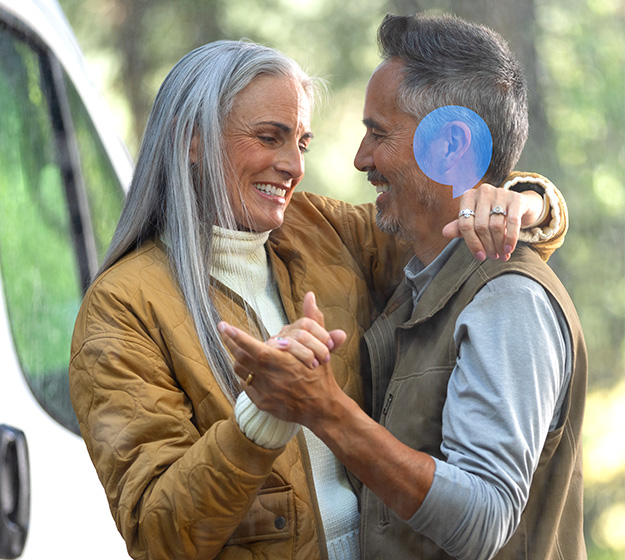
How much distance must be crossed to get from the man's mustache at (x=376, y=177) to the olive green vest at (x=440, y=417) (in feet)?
0.58

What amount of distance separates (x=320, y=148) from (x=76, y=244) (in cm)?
61

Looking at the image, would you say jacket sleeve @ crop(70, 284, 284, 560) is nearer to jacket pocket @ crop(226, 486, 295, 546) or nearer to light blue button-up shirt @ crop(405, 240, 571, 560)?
jacket pocket @ crop(226, 486, 295, 546)

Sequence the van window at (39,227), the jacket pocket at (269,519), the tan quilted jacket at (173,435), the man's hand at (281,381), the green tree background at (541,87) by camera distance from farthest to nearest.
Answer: the green tree background at (541,87), the van window at (39,227), the jacket pocket at (269,519), the tan quilted jacket at (173,435), the man's hand at (281,381)

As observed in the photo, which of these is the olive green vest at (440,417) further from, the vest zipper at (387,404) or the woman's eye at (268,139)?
the woman's eye at (268,139)

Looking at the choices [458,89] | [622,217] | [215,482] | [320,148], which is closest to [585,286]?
[622,217]

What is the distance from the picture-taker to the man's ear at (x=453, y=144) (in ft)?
3.54

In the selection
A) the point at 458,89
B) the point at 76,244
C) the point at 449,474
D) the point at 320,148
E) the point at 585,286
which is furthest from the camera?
the point at 585,286

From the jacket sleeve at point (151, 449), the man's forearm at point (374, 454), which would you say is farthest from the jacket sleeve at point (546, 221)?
the jacket sleeve at point (151, 449)

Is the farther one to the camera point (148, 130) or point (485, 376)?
point (148, 130)

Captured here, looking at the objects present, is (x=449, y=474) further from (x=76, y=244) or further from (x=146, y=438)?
(x=76, y=244)

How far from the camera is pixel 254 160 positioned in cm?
112

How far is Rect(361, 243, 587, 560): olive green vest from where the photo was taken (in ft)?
3.12

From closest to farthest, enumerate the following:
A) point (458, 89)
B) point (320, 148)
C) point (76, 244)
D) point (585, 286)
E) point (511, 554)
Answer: point (511, 554) → point (458, 89) → point (76, 244) → point (320, 148) → point (585, 286)

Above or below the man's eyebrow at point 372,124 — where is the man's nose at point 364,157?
below
